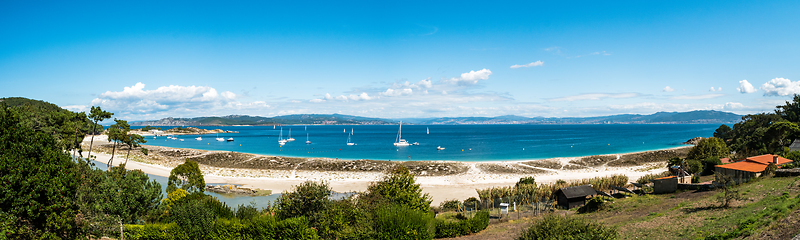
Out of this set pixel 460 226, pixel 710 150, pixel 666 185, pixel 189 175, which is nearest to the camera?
pixel 460 226

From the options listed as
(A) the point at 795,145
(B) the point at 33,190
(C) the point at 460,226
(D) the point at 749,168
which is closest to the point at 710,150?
(A) the point at 795,145

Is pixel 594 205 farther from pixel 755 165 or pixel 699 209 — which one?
pixel 755 165

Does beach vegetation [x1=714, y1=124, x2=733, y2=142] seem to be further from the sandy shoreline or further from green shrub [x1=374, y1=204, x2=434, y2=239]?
green shrub [x1=374, y1=204, x2=434, y2=239]

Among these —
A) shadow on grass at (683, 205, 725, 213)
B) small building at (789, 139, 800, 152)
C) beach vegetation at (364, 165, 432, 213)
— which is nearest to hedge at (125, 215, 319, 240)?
beach vegetation at (364, 165, 432, 213)

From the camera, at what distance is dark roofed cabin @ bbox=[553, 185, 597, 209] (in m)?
23.8

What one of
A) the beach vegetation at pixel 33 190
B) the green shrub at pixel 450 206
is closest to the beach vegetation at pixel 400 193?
the green shrub at pixel 450 206

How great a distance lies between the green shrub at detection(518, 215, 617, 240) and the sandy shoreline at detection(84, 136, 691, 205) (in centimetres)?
1862

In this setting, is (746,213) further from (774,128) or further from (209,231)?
(774,128)

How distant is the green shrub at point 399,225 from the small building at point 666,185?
2091 centimetres

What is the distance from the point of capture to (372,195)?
1761 centimetres

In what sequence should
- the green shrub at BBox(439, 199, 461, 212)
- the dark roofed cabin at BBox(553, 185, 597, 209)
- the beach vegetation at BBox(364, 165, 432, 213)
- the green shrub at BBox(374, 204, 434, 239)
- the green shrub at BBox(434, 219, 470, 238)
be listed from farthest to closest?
the green shrub at BBox(439, 199, 461, 212), the dark roofed cabin at BBox(553, 185, 597, 209), the beach vegetation at BBox(364, 165, 432, 213), the green shrub at BBox(434, 219, 470, 238), the green shrub at BBox(374, 204, 434, 239)

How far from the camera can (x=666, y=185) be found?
80.5 ft

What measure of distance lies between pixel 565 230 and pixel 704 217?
9.89 meters

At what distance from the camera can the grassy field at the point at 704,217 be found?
11.5 metres
